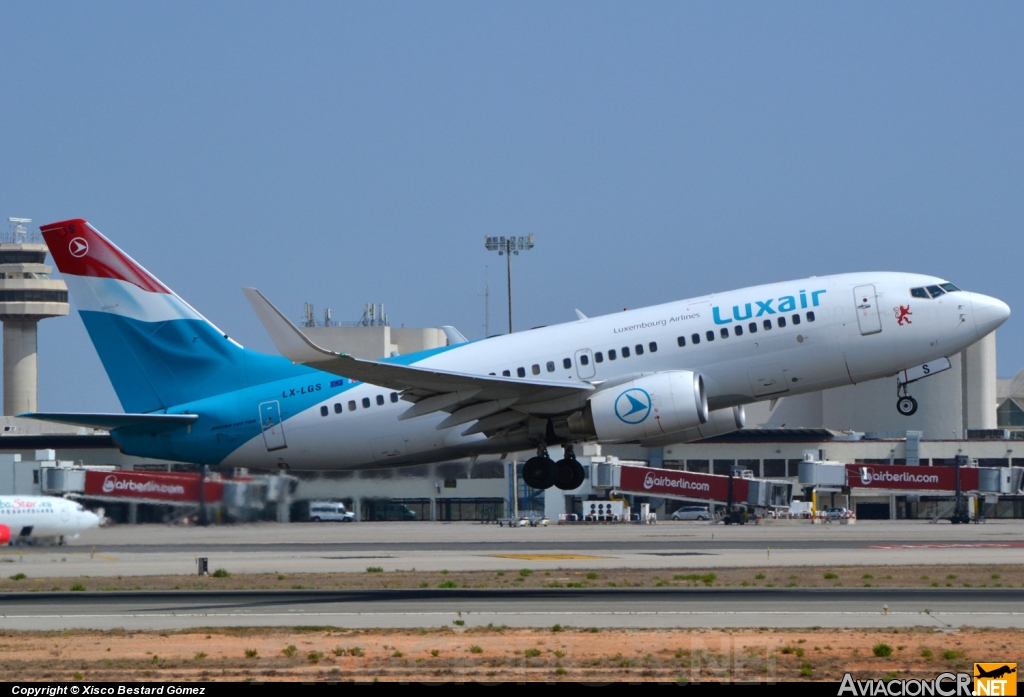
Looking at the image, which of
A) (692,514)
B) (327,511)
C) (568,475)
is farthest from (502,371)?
(692,514)

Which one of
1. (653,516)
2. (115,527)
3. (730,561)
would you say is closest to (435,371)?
(730,561)

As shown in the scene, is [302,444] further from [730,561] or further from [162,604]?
[730,561]

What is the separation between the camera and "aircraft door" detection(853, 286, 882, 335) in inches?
1369

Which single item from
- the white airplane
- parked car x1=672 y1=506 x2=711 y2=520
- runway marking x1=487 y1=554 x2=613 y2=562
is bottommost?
parked car x1=672 y1=506 x2=711 y2=520

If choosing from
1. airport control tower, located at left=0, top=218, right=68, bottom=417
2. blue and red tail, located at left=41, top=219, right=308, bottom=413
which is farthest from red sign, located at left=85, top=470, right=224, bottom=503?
airport control tower, located at left=0, top=218, right=68, bottom=417

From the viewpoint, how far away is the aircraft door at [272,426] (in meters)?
38.5

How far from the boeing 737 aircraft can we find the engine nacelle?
0.04m

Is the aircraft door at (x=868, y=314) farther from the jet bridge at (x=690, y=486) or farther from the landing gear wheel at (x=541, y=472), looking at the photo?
the jet bridge at (x=690, y=486)

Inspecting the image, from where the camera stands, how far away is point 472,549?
55500 mm

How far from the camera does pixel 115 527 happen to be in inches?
2258

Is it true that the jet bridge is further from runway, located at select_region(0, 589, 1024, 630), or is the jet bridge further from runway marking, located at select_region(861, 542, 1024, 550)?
runway, located at select_region(0, 589, 1024, 630)

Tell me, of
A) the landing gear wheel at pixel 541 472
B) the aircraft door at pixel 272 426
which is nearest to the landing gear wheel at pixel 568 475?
the landing gear wheel at pixel 541 472

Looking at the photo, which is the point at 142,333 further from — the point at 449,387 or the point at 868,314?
the point at 868,314

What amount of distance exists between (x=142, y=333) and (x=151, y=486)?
56.2 feet
